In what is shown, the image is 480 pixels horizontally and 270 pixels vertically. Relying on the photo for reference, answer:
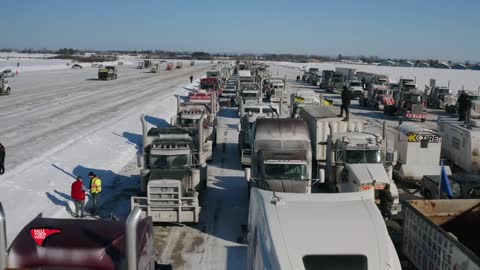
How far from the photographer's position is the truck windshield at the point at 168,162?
48.5 ft

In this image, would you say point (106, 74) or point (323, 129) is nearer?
point (323, 129)

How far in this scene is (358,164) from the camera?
15758 mm

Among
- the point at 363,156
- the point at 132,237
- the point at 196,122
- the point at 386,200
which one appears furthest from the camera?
the point at 196,122

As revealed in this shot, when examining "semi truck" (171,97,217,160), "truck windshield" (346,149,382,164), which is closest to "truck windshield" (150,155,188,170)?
"truck windshield" (346,149,382,164)

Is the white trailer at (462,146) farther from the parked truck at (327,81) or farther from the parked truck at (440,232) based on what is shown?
the parked truck at (327,81)

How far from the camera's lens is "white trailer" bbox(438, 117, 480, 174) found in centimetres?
1958

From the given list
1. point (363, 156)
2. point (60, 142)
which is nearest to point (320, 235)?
point (363, 156)

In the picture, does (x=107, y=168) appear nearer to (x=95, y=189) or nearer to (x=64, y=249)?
(x=95, y=189)

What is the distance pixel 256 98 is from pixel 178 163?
74.0 feet

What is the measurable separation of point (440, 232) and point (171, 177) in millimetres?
7741

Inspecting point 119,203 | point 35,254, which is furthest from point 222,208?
point 35,254

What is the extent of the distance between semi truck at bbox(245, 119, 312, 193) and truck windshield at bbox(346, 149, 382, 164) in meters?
1.67

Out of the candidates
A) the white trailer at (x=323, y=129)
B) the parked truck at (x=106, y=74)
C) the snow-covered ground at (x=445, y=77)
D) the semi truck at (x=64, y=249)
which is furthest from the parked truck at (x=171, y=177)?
the parked truck at (x=106, y=74)

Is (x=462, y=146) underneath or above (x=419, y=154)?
above
